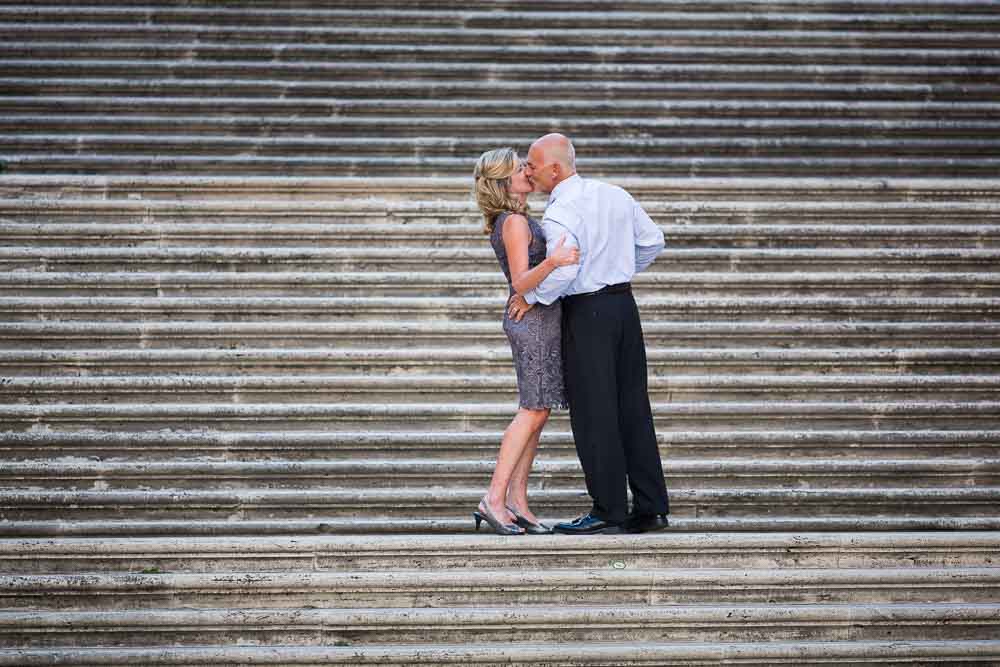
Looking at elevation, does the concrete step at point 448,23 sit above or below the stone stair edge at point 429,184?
above

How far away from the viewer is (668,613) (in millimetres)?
4434

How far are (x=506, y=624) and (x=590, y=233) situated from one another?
4.89 ft

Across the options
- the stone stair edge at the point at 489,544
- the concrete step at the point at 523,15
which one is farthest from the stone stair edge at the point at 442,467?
the concrete step at the point at 523,15

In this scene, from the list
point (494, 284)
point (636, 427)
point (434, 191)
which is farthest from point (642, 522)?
point (434, 191)

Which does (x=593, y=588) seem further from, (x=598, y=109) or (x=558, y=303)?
(x=598, y=109)

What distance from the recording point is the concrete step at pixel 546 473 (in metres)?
5.61

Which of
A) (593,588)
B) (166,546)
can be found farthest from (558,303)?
(166,546)

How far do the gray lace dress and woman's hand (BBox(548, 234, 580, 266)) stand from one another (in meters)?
0.20

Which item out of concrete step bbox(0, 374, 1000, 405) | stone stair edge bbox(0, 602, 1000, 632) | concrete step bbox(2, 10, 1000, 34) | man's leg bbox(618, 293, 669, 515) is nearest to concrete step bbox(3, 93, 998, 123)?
concrete step bbox(2, 10, 1000, 34)

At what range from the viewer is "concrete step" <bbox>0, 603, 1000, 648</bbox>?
4367 mm

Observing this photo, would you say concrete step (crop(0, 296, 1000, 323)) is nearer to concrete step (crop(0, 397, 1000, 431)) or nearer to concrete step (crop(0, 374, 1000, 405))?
concrete step (crop(0, 374, 1000, 405))

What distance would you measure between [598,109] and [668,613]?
446cm

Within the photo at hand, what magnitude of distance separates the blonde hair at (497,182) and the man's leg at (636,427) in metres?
0.58

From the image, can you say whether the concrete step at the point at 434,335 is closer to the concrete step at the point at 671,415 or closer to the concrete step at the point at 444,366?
the concrete step at the point at 444,366
